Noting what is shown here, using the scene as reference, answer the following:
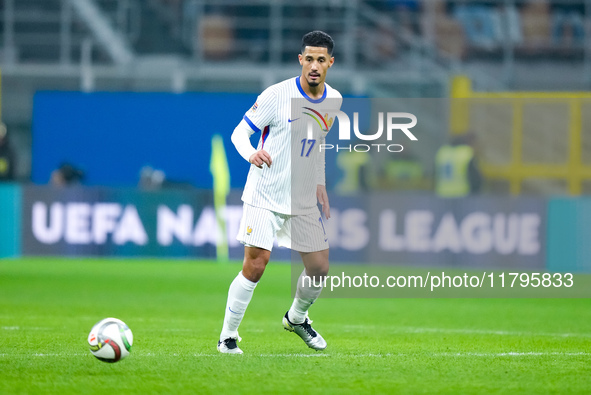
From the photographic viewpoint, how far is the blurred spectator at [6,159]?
53.0 ft

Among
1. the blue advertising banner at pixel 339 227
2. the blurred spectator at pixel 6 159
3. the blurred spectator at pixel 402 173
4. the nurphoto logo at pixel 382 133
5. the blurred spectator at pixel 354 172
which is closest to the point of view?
the blue advertising banner at pixel 339 227

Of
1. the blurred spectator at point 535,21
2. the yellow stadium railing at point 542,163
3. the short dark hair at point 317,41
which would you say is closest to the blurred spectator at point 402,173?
the yellow stadium railing at point 542,163

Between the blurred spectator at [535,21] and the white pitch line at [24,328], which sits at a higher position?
the blurred spectator at [535,21]

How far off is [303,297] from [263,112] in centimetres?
122

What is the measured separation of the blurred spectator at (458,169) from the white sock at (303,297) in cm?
857

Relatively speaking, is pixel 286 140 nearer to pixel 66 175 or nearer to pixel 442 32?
pixel 66 175

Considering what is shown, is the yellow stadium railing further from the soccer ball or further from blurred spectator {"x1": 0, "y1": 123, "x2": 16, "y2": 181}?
the soccer ball

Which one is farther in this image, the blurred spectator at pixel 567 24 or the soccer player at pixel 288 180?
the blurred spectator at pixel 567 24

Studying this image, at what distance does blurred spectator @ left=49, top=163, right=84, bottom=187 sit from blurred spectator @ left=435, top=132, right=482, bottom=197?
19.6ft

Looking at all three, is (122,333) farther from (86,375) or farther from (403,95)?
(403,95)

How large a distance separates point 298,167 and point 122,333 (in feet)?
5.17

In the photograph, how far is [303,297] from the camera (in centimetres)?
637

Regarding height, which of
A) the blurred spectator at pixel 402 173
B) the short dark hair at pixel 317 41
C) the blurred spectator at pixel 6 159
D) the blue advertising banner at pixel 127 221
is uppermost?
the short dark hair at pixel 317 41

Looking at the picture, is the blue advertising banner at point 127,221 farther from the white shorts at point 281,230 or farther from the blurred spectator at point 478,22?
the white shorts at point 281,230
